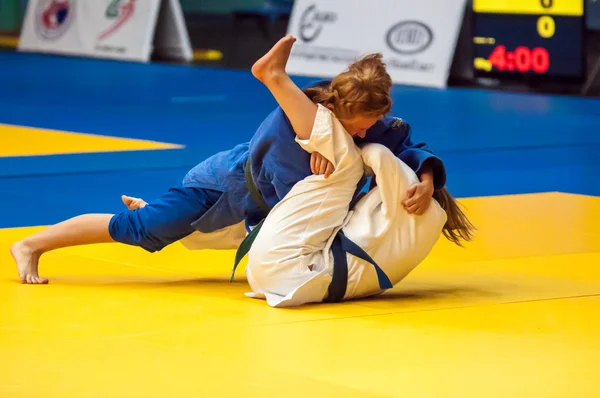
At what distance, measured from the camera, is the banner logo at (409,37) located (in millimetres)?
14188

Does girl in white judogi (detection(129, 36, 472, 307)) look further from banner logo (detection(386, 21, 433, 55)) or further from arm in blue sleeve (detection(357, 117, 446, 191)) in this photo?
banner logo (detection(386, 21, 433, 55))

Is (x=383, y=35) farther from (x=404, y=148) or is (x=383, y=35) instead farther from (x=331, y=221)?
(x=331, y=221)

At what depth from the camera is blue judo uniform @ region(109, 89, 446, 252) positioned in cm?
436

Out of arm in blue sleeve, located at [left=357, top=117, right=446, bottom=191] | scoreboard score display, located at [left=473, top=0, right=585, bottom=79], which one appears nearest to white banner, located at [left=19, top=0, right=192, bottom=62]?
scoreboard score display, located at [left=473, top=0, right=585, bottom=79]

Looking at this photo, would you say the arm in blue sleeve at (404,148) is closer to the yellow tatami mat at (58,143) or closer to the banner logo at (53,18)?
the yellow tatami mat at (58,143)

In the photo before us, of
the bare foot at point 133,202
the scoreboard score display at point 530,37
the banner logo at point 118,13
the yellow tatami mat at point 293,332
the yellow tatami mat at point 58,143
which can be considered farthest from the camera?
the banner logo at point 118,13

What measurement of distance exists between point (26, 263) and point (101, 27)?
45.7 ft

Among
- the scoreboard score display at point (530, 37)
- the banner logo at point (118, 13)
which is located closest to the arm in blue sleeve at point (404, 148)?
the scoreboard score display at point (530, 37)

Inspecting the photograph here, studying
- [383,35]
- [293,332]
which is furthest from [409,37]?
[293,332]

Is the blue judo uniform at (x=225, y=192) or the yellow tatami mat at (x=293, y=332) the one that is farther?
the blue judo uniform at (x=225, y=192)

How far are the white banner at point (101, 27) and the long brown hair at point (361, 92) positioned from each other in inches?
532

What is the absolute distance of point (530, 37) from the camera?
13227 mm

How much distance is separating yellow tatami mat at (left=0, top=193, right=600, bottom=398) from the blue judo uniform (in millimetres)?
230

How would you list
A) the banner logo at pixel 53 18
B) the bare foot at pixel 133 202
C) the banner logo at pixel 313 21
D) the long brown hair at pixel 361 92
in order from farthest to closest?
1. the banner logo at pixel 53 18
2. the banner logo at pixel 313 21
3. the bare foot at pixel 133 202
4. the long brown hair at pixel 361 92
